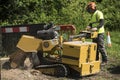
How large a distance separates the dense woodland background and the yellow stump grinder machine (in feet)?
14.9

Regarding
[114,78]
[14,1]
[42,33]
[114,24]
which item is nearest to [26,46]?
[42,33]

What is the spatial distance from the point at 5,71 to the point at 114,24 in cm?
1001

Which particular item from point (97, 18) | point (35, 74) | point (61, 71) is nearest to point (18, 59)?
point (35, 74)

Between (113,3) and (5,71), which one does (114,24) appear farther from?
(5,71)

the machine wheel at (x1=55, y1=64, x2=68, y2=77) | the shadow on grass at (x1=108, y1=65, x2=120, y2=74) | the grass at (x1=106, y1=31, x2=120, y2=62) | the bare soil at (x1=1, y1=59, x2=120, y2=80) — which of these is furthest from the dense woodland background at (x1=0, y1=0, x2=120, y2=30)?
the machine wheel at (x1=55, y1=64, x2=68, y2=77)

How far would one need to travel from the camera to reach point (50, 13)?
16641mm

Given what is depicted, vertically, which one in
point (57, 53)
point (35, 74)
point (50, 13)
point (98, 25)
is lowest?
point (35, 74)

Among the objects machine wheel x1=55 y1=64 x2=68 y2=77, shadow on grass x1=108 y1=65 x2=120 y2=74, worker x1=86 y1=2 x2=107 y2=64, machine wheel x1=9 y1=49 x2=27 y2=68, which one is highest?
worker x1=86 y1=2 x2=107 y2=64

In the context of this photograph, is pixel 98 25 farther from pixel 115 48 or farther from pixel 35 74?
pixel 115 48

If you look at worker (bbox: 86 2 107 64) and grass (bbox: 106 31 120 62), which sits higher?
worker (bbox: 86 2 107 64)

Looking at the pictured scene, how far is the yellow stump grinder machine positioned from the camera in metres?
10.1

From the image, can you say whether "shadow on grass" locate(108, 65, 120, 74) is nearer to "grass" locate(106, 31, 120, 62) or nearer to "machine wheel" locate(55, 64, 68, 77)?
"grass" locate(106, 31, 120, 62)

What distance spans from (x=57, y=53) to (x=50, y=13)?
591 centimetres

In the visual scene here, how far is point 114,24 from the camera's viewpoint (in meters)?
19.2
